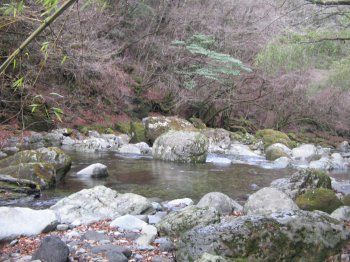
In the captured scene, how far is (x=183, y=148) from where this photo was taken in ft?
39.8

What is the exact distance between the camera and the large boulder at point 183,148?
39.7ft

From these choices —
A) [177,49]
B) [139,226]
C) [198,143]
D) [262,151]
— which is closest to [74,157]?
[198,143]

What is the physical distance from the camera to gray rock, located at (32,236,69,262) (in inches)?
160

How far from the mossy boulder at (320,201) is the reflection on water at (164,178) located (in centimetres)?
129

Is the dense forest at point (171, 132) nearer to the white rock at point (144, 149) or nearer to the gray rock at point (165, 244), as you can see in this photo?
the gray rock at point (165, 244)

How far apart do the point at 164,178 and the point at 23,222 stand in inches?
179

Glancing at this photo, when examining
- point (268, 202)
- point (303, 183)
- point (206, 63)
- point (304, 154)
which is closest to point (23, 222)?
point (268, 202)

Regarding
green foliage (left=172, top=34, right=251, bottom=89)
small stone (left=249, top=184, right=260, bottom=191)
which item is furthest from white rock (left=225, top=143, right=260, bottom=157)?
small stone (left=249, top=184, right=260, bottom=191)

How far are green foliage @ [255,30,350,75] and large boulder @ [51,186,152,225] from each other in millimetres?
3113

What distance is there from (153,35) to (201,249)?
1787 cm

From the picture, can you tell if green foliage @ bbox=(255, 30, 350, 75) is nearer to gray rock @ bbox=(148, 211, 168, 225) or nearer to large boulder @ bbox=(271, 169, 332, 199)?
large boulder @ bbox=(271, 169, 332, 199)

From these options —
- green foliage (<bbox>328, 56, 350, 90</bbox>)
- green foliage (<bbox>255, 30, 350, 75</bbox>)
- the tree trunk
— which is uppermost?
green foliage (<bbox>255, 30, 350, 75</bbox>)

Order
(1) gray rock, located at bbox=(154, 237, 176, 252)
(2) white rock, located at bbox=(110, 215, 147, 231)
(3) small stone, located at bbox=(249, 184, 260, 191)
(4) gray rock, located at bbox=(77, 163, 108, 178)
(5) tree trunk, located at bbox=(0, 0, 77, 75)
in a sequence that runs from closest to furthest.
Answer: (5) tree trunk, located at bbox=(0, 0, 77, 75)
(1) gray rock, located at bbox=(154, 237, 176, 252)
(2) white rock, located at bbox=(110, 215, 147, 231)
(3) small stone, located at bbox=(249, 184, 260, 191)
(4) gray rock, located at bbox=(77, 163, 108, 178)

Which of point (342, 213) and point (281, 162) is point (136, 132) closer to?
point (281, 162)
